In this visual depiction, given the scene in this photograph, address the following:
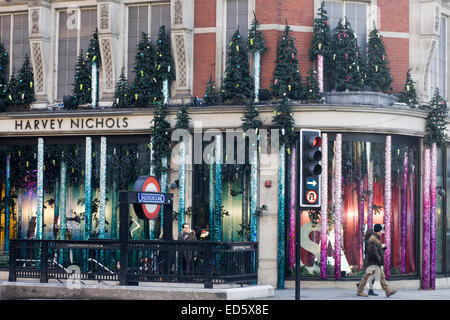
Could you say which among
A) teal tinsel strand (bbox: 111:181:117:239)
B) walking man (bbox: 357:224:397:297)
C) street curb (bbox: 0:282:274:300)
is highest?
teal tinsel strand (bbox: 111:181:117:239)

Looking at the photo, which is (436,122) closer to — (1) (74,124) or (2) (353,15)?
(2) (353,15)

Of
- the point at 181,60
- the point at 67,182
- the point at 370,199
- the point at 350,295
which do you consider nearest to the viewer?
the point at 350,295

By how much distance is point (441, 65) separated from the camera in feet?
92.0

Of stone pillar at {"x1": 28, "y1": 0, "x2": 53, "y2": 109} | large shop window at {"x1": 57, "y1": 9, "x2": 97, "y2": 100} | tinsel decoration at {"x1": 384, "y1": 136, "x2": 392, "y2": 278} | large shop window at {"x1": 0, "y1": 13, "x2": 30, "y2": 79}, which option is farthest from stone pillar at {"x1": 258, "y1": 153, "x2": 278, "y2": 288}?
large shop window at {"x1": 0, "y1": 13, "x2": 30, "y2": 79}

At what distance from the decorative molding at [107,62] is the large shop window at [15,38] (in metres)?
2.81

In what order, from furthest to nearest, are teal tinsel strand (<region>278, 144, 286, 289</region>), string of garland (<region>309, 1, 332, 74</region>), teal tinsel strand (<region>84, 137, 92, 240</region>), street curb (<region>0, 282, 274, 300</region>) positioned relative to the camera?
teal tinsel strand (<region>84, 137, 92, 240</region>), string of garland (<region>309, 1, 332, 74</region>), teal tinsel strand (<region>278, 144, 286, 289</region>), street curb (<region>0, 282, 274, 300</region>)

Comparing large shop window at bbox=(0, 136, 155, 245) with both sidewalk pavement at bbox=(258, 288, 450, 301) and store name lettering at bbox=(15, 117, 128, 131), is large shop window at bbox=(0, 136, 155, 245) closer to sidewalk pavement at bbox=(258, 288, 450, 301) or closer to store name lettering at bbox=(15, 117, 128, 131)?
store name lettering at bbox=(15, 117, 128, 131)

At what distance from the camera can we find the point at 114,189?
89.1 ft

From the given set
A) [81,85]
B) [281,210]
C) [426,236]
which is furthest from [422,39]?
[81,85]

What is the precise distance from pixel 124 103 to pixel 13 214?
5.01 meters

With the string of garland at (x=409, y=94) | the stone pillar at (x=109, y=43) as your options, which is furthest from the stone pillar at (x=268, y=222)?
the stone pillar at (x=109, y=43)

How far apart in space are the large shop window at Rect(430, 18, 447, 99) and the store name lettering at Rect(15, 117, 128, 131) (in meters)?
9.00

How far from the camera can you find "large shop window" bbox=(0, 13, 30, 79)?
28.8m

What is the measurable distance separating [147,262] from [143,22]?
9604 mm
